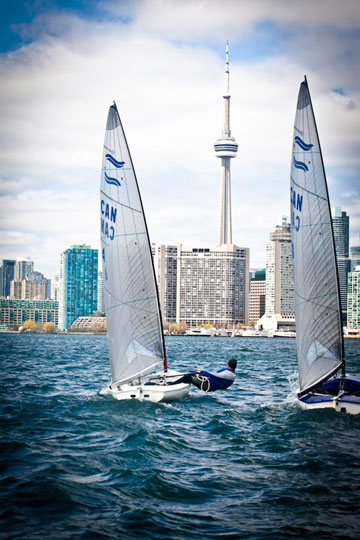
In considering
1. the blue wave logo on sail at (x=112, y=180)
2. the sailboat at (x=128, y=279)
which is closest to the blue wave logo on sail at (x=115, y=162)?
the sailboat at (x=128, y=279)

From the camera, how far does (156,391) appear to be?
25391 millimetres

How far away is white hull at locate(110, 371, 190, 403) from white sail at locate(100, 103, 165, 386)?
0.51m

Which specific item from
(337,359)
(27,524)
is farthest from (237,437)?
(27,524)

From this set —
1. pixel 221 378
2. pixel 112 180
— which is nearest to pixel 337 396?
pixel 221 378

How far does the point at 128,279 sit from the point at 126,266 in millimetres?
500

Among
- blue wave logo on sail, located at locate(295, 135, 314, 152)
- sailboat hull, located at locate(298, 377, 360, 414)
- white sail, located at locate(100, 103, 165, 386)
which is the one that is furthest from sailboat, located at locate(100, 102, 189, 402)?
blue wave logo on sail, located at locate(295, 135, 314, 152)

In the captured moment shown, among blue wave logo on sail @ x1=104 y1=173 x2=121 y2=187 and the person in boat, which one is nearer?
the person in boat

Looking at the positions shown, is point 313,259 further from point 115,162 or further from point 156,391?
point 115,162

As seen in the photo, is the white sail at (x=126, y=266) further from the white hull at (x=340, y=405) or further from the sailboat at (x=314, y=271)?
the white hull at (x=340, y=405)

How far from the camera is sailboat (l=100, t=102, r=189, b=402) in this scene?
85.0 ft

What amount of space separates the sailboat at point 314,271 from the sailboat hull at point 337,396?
33 millimetres

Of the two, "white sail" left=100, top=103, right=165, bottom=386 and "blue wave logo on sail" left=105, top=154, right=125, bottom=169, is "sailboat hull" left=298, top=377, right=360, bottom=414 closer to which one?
"white sail" left=100, top=103, right=165, bottom=386

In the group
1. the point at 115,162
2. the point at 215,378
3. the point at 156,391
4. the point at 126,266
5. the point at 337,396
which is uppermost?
the point at 115,162

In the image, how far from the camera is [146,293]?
85.9 ft
